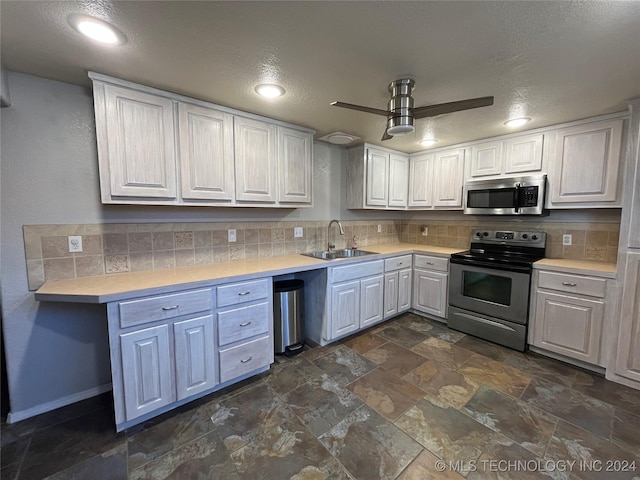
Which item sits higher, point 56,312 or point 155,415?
point 56,312

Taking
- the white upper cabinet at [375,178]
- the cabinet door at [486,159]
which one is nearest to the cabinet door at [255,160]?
the white upper cabinet at [375,178]

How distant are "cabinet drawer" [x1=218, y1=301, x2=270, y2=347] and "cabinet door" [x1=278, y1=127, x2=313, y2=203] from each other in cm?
104

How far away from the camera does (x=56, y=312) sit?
1832 mm

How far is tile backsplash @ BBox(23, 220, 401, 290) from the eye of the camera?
179cm

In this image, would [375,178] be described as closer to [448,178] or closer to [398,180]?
[398,180]

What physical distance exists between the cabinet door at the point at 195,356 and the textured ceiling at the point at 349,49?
5.31 feet

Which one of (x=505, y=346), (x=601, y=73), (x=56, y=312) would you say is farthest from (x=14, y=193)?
(x=505, y=346)

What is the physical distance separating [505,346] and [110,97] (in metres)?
3.89

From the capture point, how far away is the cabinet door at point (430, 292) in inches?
125

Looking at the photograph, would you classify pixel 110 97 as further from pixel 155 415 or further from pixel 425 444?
pixel 425 444

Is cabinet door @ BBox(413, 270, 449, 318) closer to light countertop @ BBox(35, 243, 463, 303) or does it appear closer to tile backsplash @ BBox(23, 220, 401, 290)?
light countertop @ BBox(35, 243, 463, 303)

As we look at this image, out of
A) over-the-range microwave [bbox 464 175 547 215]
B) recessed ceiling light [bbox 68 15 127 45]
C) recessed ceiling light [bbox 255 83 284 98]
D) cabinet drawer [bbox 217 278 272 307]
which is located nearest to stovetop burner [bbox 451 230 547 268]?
over-the-range microwave [bbox 464 175 547 215]

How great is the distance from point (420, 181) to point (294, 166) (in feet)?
6.33

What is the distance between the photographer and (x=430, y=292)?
10.8 ft
